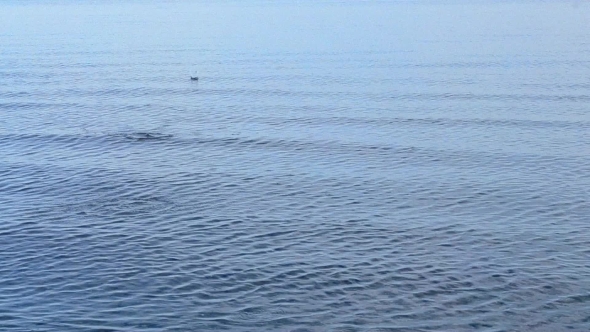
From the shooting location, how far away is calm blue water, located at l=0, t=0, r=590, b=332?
43469mm

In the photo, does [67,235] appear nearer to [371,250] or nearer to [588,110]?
[371,250]

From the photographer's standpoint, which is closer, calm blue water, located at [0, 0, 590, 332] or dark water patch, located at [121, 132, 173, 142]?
calm blue water, located at [0, 0, 590, 332]

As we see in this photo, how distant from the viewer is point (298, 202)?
60812 mm

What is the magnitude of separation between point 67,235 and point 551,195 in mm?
34739

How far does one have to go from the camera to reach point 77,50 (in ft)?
532

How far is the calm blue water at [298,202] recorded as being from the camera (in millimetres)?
43469

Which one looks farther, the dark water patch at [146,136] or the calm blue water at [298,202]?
the dark water patch at [146,136]

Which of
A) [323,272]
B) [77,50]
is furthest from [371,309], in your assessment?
[77,50]

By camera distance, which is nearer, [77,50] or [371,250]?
[371,250]

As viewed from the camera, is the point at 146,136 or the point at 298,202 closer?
the point at 298,202

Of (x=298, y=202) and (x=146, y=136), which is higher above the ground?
(x=146, y=136)

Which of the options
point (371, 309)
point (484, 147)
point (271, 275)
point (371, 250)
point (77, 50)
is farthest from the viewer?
point (77, 50)

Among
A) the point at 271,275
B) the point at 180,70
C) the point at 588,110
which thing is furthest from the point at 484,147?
the point at 180,70

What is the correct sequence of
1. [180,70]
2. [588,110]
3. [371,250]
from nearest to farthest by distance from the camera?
[371,250]
[588,110]
[180,70]
